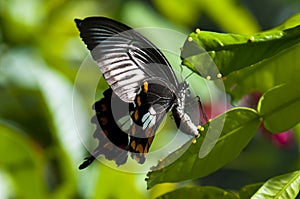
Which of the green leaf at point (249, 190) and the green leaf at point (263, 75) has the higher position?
the green leaf at point (263, 75)

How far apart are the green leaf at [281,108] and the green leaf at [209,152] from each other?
0.09 feet

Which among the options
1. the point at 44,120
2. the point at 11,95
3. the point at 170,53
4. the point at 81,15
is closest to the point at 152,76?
the point at 170,53

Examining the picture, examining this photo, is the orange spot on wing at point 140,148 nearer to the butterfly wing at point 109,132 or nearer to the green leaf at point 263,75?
the butterfly wing at point 109,132

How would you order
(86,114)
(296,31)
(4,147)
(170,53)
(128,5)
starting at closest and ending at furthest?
(296,31) → (170,53) → (4,147) → (86,114) → (128,5)

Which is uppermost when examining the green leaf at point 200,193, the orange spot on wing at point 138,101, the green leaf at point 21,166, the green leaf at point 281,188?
the orange spot on wing at point 138,101

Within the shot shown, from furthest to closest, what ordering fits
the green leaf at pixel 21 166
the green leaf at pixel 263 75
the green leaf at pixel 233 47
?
the green leaf at pixel 21 166 → the green leaf at pixel 263 75 → the green leaf at pixel 233 47

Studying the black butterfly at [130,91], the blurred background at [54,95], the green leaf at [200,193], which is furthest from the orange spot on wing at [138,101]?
the blurred background at [54,95]

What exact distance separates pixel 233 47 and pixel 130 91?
0.12 meters

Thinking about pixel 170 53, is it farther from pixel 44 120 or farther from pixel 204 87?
pixel 44 120

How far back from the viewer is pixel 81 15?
1.91 m

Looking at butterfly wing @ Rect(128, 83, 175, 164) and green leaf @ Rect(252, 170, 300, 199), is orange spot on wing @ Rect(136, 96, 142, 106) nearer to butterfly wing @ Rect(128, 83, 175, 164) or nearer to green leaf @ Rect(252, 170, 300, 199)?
butterfly wing @ Rect(128, 83, 175, 164)

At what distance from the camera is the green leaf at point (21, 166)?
1349 mm

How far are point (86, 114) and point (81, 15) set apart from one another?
0.48 m

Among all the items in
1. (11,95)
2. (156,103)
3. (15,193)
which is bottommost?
(15,193)
